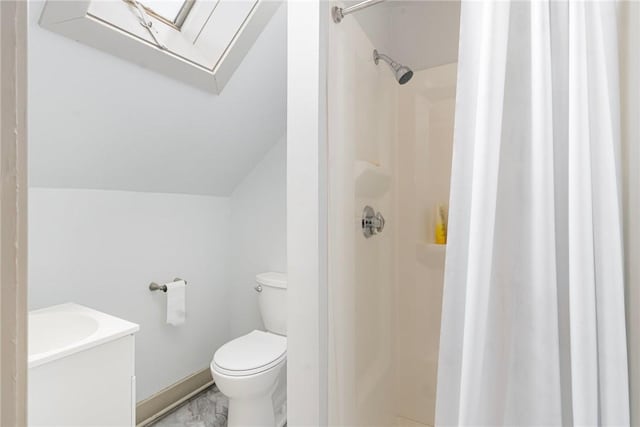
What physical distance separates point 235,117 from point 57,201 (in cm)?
94

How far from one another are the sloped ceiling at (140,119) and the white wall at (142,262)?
0.10 metres

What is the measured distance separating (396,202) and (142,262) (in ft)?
4.66

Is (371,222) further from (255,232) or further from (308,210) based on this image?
(255,232)

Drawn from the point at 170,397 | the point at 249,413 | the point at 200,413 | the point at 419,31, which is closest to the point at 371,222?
the point at 419,31

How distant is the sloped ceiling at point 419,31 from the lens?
166cm

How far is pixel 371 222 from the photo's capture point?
1.46m

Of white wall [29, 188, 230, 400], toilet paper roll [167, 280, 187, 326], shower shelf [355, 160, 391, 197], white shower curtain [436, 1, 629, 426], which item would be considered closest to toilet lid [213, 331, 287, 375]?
toilet paper roll [167, 280, 187, 326]

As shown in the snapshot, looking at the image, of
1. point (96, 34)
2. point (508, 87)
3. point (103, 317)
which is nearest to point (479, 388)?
point (508, 87)

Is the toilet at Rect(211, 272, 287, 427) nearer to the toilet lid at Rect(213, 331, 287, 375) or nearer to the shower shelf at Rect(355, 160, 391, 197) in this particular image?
the toilet lid at Rect(213, 331, 287, 375)

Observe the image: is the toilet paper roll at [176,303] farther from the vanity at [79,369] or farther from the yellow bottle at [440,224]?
the yellow bottle at [440,224]

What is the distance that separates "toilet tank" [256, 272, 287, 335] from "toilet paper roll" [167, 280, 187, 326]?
444mm

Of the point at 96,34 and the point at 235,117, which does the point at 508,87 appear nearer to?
the point at 96,34

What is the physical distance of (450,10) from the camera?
5.49ft

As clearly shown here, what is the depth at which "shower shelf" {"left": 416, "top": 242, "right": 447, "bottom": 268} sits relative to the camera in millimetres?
1681
